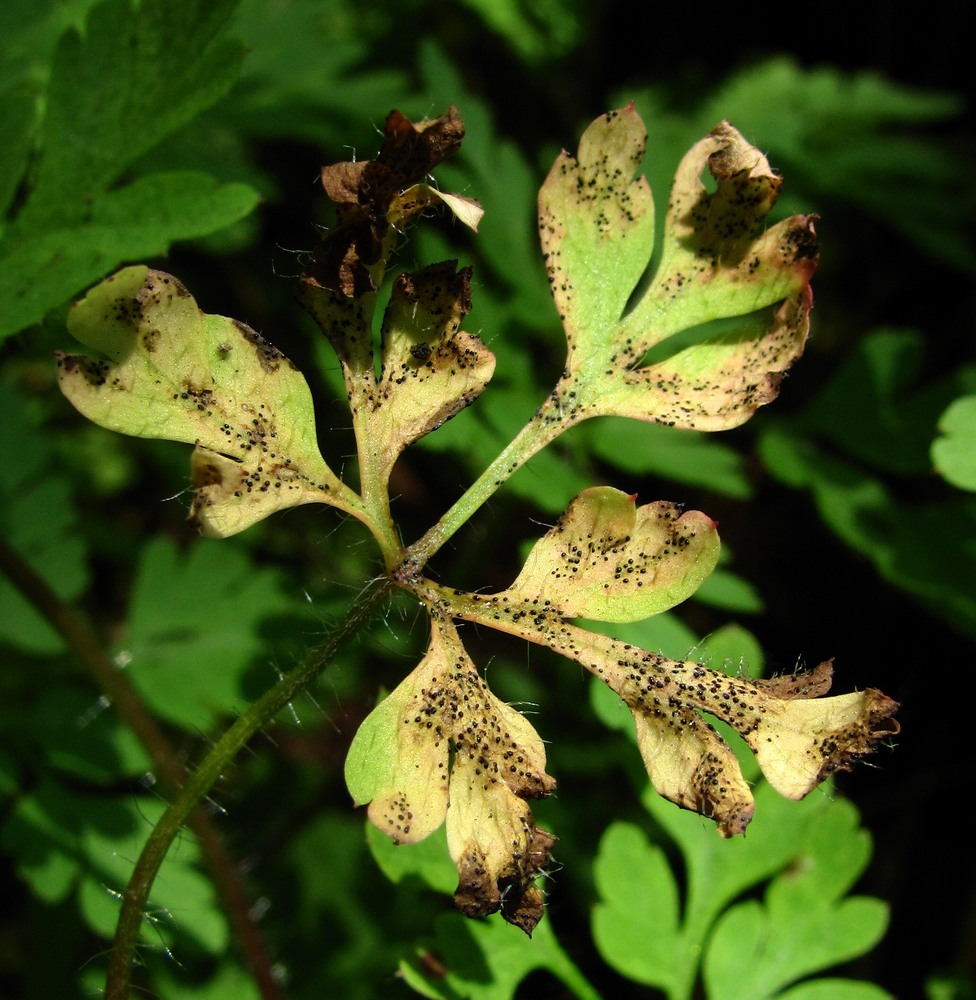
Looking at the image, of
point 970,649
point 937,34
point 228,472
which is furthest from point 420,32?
point 228,472

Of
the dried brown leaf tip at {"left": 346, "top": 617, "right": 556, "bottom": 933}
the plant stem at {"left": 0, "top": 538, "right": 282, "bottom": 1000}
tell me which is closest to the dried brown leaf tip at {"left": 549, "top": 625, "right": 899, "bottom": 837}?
the dried brown leaf tip at {"left": 346, "top": 617, "right": 556, "bottom": 933}

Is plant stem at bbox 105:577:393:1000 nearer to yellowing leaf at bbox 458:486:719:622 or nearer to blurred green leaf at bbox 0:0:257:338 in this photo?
yellowing leaf at bbox 458:486:719:622

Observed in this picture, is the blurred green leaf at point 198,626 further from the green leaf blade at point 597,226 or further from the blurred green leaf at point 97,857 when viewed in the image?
the green leaf blade at point 597,226

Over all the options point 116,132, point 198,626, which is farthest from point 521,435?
point 198,626

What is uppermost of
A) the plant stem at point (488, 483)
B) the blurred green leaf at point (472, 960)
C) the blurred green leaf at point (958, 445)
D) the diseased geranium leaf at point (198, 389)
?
the diseased geranium leaf at point (198, 389)

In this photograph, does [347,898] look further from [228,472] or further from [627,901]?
[228,472]

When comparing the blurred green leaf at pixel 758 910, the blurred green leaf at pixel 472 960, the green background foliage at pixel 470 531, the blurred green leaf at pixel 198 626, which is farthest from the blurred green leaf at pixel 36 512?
the blurred green leaf at pixel 758 910
